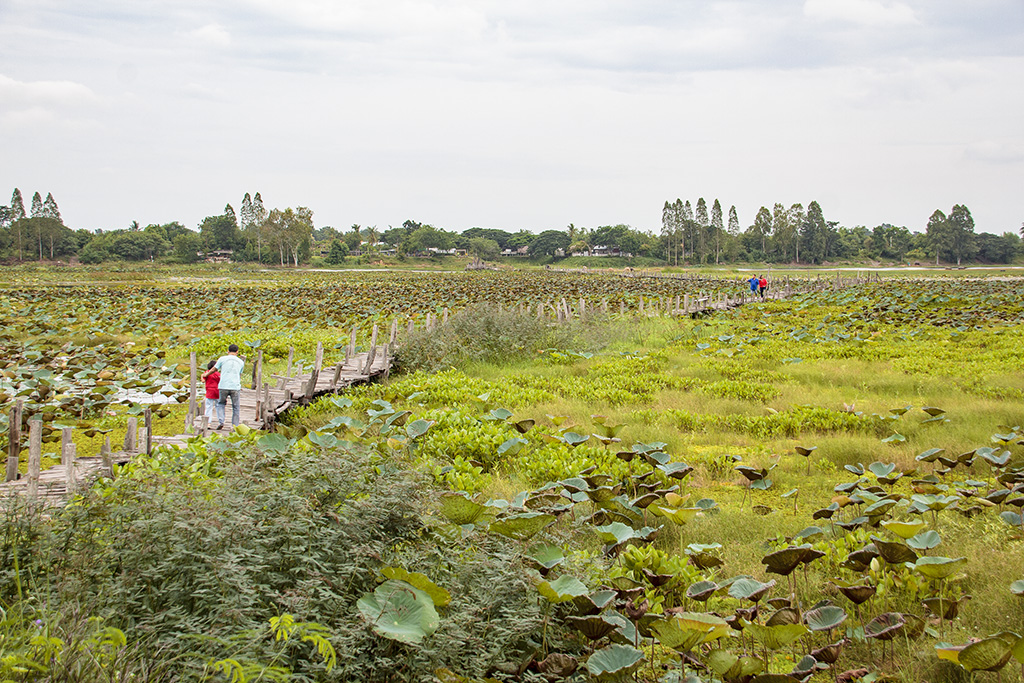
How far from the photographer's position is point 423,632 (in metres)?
3.02

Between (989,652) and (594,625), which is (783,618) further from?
(594,625)

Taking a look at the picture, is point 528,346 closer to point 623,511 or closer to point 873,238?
point 623,511

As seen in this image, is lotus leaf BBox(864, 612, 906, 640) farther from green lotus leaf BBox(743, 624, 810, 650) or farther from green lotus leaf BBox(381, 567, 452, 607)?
green lotus leaf BBox(381, 567, 452, 607)

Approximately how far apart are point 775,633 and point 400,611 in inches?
71.9

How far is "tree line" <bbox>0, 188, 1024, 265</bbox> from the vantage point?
73250mm

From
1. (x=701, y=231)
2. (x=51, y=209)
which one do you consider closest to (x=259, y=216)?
(x=51, y=209)

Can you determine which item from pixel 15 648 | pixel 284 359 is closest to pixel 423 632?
pixel 15 648

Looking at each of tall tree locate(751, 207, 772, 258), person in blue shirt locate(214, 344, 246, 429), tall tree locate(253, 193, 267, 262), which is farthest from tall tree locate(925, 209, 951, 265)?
person in blue shirt locate(214, 344, 246, 429)

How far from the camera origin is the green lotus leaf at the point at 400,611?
2996 mm

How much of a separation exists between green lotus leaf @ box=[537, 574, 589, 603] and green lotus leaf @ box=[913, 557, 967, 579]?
1907 mm

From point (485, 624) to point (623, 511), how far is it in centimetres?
199

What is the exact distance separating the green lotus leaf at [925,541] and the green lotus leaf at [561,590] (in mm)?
2109

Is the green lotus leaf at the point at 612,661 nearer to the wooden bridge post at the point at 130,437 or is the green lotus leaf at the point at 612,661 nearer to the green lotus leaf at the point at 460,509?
the green lotus leaf at the point at 460,509

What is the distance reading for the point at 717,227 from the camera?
85.2 meters
